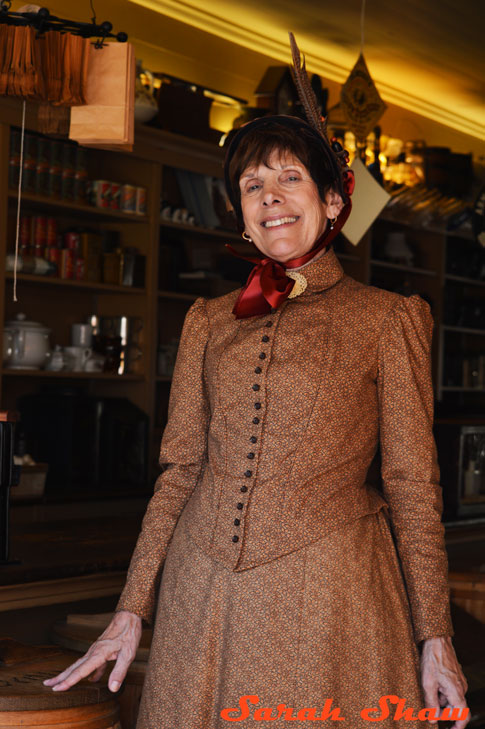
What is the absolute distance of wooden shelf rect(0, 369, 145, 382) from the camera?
160 inches

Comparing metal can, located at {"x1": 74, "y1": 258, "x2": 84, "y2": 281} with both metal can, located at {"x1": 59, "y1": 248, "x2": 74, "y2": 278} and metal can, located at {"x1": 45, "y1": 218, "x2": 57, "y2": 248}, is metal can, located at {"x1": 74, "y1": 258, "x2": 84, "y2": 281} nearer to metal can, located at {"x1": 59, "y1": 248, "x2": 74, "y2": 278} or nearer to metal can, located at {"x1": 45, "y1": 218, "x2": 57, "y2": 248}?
metal can, located at {"x1": 59, "y1": 248, "x2": 74, "y2": 278}

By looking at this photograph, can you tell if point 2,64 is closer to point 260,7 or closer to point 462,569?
point 462,569

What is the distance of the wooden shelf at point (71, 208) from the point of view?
415 centimetres

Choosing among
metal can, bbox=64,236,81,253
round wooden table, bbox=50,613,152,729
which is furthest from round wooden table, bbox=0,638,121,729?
metal can, bbox=64,236,81,253

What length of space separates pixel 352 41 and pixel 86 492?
10.1 feet

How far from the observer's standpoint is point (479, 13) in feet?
16.7

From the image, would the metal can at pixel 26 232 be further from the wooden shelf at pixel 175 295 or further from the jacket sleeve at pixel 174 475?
A: the jacket sleeve at pixel 174 475

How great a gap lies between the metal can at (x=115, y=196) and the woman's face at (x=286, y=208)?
306 centimetres

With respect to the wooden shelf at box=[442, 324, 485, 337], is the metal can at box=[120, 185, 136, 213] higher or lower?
higher

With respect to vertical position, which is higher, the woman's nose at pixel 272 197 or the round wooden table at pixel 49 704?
the woman's nose at pixel 272 197

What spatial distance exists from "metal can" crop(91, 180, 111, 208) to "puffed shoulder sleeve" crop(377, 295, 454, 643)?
10.5ft

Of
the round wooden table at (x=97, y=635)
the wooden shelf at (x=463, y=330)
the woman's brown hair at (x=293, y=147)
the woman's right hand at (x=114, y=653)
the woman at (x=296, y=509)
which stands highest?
the wooden shelf at (x=463, y=330)

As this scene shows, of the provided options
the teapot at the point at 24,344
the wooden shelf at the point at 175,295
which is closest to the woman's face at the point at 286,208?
the teapot at the point at 24,344

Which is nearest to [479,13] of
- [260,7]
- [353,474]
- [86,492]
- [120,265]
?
[260,7]
